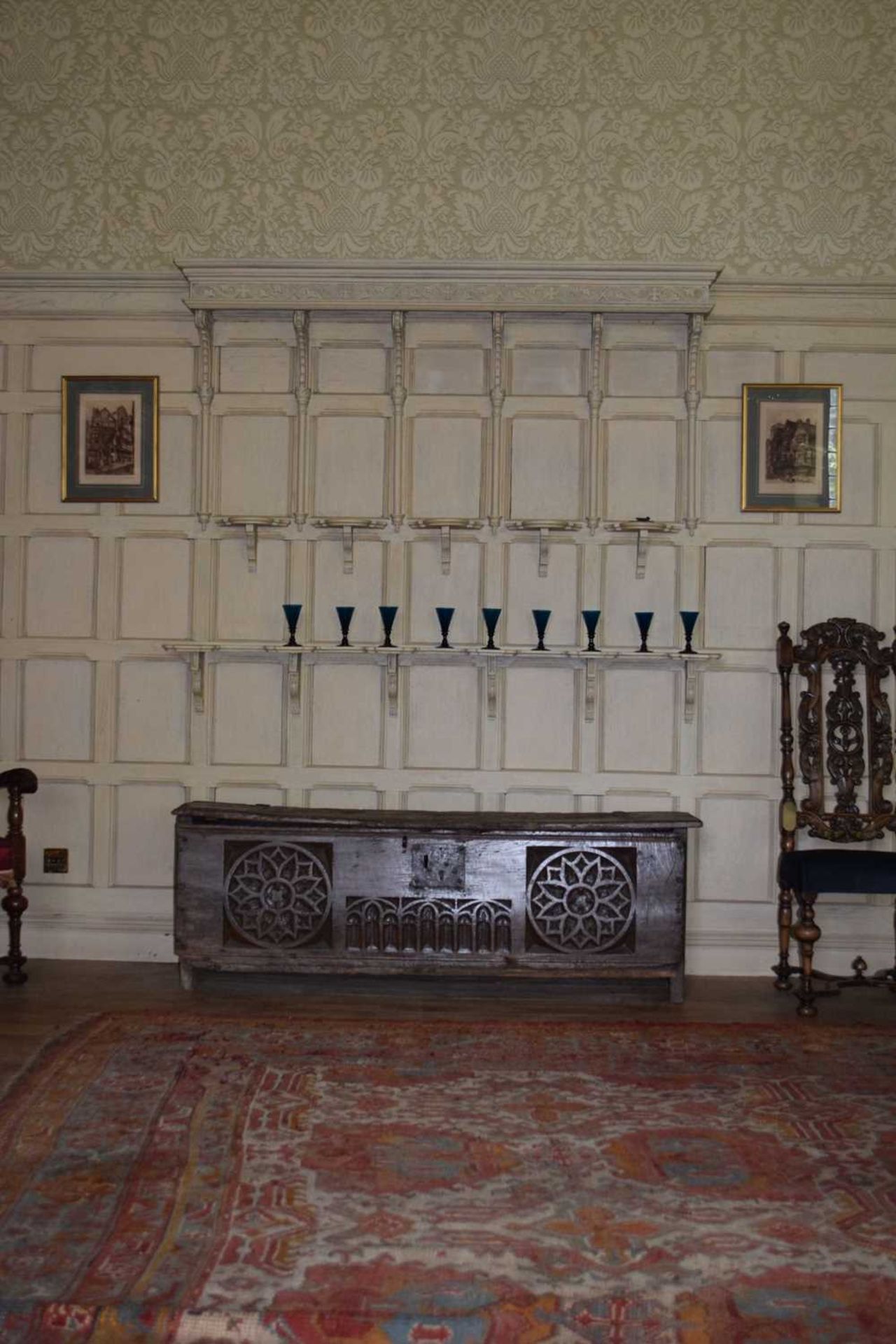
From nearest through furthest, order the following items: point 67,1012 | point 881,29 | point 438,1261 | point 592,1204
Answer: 1. point 438,1261
2. point 592,1204
3. point 67,1012
4. point 881,29

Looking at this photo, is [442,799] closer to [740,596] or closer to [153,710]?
[153,710]

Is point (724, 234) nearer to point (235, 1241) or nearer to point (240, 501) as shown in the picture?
point (240, 501)

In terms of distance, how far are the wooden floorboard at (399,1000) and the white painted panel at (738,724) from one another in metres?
0.90

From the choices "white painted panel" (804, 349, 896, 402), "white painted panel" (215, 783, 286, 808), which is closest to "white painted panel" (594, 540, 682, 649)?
"white painted panel" (804, 349, 896, 402)

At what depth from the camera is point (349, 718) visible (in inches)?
202

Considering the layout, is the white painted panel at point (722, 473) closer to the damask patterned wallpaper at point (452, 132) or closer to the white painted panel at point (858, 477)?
the white painted panel at point (858, 477)

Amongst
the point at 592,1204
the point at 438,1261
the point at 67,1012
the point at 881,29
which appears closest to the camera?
the point at 438,1261

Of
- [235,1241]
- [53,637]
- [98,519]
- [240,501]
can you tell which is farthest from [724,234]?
[235,1241]

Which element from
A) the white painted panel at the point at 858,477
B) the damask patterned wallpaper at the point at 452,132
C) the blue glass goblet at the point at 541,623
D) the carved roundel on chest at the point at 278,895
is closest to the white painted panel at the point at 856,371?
the white painted panel at the point at 858,477

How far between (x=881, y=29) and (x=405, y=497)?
9.11 feet

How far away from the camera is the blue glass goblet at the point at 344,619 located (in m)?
4.96

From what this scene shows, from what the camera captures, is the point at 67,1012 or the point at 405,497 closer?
the point at 67,1012

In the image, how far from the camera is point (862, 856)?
4449mm

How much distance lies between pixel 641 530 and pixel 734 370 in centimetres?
81
